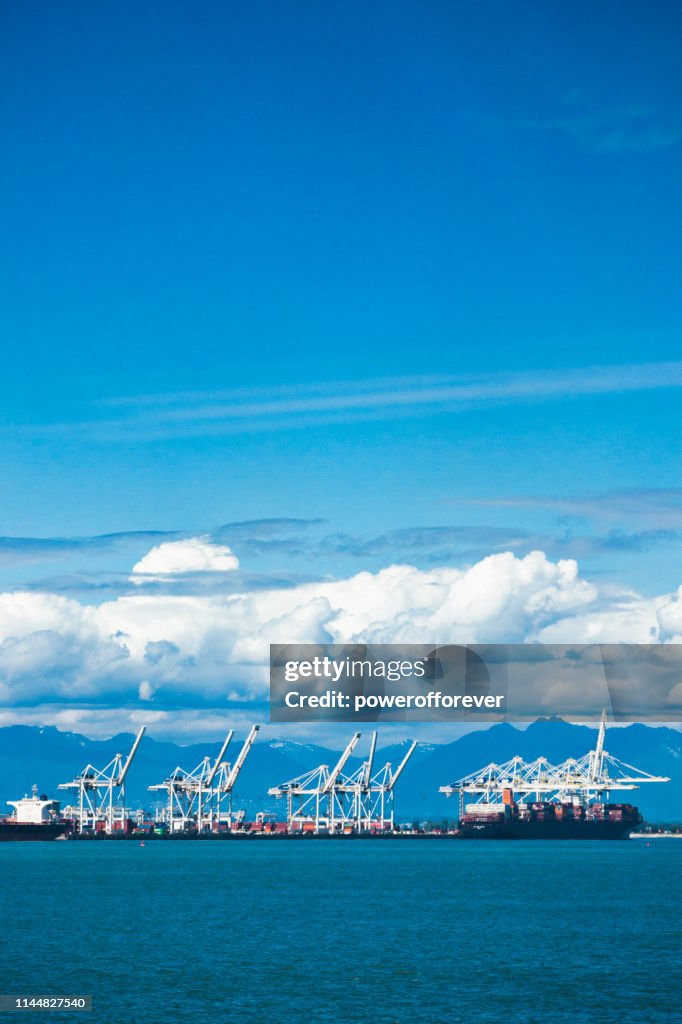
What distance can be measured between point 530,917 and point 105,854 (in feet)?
373

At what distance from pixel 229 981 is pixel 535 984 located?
1099cm

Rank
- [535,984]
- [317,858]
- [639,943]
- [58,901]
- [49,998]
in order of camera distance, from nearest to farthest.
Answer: [49,998] → [535,984] → [639,943] → [58,901] → [317,858]

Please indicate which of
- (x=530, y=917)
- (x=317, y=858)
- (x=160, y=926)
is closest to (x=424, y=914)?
(x=530, y=917)

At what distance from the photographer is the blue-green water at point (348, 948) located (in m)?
46.0

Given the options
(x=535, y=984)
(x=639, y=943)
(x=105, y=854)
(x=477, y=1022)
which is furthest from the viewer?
(x=105, y=854)

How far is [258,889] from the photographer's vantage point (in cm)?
10219

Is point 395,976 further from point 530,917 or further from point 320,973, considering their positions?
point 530,917

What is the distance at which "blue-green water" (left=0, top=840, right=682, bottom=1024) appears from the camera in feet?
151

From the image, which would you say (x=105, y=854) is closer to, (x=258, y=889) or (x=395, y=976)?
(x=258, y=889)

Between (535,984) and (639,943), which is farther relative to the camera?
(639,943)

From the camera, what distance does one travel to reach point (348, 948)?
6134 cm

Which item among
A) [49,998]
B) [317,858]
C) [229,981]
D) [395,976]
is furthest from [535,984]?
[317,858]

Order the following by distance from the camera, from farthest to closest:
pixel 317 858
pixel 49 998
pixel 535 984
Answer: pixel 317 858 → pixel 535 984 → pixel 49 998

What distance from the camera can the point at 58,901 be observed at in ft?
286
